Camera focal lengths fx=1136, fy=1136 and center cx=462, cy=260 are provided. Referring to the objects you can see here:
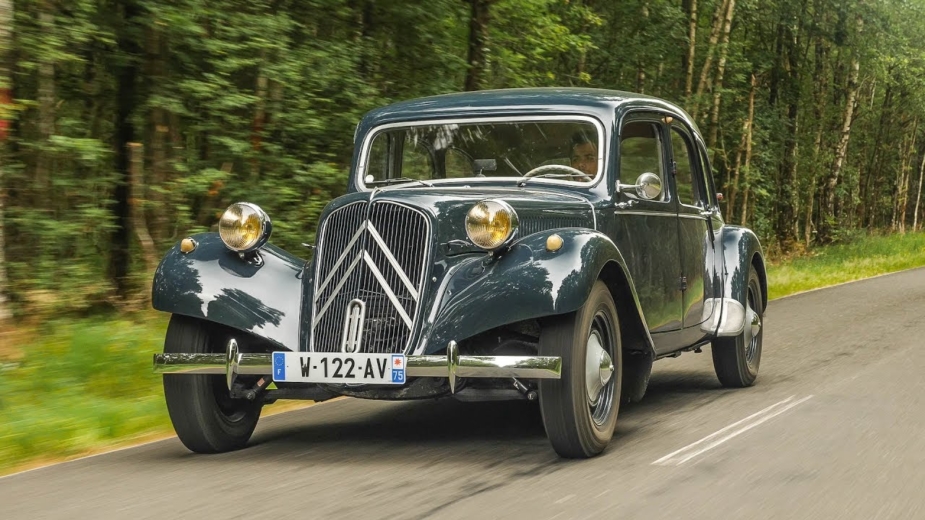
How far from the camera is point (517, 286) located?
538 cm

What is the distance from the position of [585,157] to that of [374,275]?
173 cm

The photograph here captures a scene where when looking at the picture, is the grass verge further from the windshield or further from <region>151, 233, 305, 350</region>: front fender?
the windshield

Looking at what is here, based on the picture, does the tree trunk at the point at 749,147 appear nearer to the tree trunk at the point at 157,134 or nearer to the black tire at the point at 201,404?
the tree trunk at the point at 157,134

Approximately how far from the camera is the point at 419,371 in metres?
5.28

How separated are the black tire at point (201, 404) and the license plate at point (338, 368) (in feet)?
1.83

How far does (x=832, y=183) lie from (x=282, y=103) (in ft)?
86.3

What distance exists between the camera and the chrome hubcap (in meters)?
5.63

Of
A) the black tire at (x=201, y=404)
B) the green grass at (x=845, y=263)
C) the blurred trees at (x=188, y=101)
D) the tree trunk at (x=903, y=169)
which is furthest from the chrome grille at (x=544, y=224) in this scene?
the tree trunk at (x=903, y=169)

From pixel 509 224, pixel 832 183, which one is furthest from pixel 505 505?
pixel 832 183

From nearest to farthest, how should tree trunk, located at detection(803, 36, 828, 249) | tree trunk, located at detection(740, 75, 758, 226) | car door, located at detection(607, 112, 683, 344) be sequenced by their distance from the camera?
car door, located at detection(607, 112, 683, 344)
tree trunk, located at detection(740, 75, 758, 226)
tree trunk, located at detection(803, 36, 828, 249)

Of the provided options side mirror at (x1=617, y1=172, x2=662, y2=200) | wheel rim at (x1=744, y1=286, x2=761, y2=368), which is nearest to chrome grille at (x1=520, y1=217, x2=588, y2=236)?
side mirror at (x1=617, y1=172, x2=662, y2=200)

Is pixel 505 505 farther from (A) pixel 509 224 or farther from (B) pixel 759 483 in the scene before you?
(A) pixel 509 224

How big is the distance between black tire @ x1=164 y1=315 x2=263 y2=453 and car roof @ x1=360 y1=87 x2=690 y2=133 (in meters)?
2.02

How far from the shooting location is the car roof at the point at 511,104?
22.7 ft
